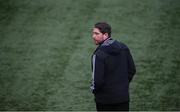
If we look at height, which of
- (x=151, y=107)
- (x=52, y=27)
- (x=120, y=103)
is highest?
(x=52, y=27)

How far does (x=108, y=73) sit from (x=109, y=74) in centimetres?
1

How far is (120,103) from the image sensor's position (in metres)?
3.52

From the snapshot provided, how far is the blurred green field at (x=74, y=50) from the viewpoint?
532 centimetres

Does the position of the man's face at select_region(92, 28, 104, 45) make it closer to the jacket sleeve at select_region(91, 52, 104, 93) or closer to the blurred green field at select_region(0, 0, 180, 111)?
the jacket sleeve at select_region(91, 52, 104, 93)

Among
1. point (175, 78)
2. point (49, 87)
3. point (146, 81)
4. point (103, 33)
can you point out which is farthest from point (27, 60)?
point (103, 33)

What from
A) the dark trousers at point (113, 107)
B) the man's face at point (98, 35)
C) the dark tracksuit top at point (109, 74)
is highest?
the man's face at point (98, 35)

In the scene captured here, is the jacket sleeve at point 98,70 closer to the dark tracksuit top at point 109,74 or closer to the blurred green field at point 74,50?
the dark tracksuit top at point 109,74

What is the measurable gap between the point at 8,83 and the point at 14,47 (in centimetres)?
97

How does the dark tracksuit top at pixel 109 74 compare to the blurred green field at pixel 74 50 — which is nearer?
the dark tracksuit top at pixel 109 74

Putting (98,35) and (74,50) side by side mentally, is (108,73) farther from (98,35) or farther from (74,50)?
(74,50)

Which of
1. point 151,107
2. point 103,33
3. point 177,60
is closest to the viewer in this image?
point 103,33

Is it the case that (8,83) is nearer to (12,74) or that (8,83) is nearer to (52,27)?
(12,74)

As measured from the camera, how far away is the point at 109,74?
348cm

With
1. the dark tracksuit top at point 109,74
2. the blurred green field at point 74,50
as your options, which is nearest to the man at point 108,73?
the dark tracksuit top at point 109,74
